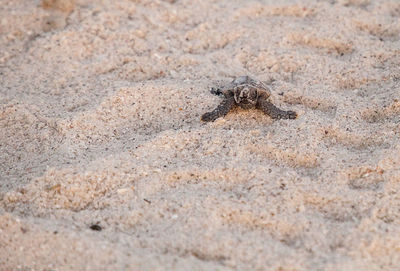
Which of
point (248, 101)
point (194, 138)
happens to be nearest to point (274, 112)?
point (248, 101)

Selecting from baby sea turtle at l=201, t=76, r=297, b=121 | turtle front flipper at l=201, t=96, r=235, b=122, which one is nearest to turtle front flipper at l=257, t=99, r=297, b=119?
baby sea turtle at l=201, t=76, r=297, b=121

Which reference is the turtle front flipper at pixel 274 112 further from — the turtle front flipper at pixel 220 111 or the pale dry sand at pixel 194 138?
the turtle front flipper at pixel 220 111

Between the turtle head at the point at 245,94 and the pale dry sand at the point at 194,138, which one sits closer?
the pale dry sand at the point at 194,138

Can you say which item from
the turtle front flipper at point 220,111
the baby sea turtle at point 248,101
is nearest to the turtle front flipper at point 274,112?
the baby sea turtle at point 248,101

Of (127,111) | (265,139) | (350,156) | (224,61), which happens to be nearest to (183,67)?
(224,61)

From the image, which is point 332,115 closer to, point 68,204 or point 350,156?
point 350,156

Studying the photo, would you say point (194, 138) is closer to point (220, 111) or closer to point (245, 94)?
point (220, 111)

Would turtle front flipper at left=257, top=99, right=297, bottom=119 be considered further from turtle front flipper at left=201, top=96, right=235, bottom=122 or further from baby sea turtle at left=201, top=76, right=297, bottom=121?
turtle front flipper at left=201, top=96, right=235, bottom=122
